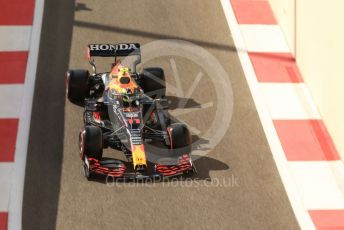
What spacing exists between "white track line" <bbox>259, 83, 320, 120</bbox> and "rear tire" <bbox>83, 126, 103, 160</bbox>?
382cm

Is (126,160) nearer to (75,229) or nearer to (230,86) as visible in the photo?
(75,229)

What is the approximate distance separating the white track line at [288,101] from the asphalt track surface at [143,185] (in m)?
0.42

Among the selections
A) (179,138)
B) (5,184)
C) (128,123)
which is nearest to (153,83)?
(128,123)

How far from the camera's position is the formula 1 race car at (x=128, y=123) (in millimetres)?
13148

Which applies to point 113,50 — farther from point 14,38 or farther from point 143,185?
point 14,38

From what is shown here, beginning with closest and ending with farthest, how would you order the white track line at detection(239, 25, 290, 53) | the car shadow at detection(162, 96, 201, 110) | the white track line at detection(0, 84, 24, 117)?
the white track line at detection(0, 84, 24, 117) → the car shadow at detection(162, 96, 201, 110) → the white track line at detection(239, 25, 290, 53)

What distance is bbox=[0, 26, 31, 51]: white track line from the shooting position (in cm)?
1697

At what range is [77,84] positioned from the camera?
48.8 ft

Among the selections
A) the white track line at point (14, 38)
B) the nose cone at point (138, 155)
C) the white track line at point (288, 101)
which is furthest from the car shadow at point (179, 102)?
the white track line at point (14, 38)

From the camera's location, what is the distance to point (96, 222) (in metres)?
12.3

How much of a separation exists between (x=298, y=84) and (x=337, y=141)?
6.97ft

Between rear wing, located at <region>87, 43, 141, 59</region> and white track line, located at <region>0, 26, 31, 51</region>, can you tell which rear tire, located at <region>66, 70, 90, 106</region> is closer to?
rear wing, located at <region>87, 43, 141, 59</region>

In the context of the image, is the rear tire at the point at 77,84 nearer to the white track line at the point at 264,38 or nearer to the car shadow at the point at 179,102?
the car shadow at the point at 179,102

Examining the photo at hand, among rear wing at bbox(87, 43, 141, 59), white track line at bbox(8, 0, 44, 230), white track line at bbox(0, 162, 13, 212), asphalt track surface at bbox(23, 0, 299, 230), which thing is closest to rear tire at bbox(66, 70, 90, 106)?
asphalt track surface at bbox(23, 0, 299, 230)
